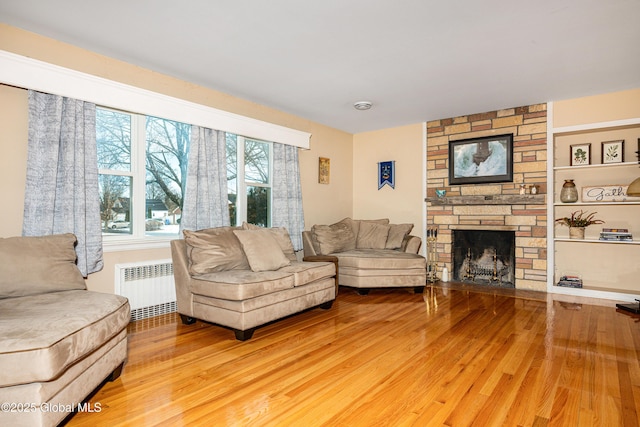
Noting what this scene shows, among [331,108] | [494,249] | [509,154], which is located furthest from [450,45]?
[494,249]


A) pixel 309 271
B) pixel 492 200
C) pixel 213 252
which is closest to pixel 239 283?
pixel 213 252

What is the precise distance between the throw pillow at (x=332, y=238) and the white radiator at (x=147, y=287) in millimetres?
1871

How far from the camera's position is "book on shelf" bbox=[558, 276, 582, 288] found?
446 centimetres

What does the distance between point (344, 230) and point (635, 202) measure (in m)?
3.39

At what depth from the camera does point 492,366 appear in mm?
2355

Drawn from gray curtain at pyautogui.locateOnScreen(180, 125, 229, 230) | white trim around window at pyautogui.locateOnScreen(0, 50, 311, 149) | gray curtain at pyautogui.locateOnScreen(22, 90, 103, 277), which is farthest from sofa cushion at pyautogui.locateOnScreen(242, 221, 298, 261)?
gray curtain at pyautogui.locateOnScreen(22, 90, 103, 277)

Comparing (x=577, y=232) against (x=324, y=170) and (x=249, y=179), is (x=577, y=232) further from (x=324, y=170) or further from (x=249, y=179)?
(x=249, y=179)

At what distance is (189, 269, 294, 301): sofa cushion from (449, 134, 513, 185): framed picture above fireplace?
10.8ft

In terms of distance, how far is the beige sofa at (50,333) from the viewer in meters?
1.48

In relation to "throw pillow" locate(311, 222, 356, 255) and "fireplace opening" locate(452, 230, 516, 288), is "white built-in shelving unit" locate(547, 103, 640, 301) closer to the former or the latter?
"fireplace opening" locate(452, 230, 516, 288)

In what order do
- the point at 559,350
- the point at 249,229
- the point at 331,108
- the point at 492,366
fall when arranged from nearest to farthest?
the point at 492,366
the point at 559,350
the point at 249,229
the point at 331,108

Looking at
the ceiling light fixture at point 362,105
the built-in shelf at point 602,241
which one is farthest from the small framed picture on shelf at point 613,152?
the ceiling light fixture at point 362,105

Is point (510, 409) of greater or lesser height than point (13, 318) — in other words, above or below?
below

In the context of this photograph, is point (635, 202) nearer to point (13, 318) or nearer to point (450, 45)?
point (450, 45)
